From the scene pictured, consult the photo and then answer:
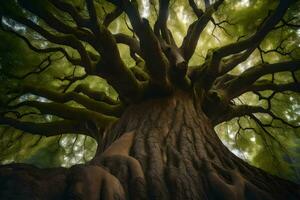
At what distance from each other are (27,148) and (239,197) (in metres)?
6.16

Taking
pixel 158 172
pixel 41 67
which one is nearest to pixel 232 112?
pixel 158 172

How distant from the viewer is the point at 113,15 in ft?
17.8

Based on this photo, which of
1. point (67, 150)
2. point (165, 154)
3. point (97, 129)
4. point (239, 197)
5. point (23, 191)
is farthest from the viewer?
point (67, 150)

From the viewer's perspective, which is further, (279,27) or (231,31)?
(231,31)

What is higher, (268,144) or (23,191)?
(268,144)

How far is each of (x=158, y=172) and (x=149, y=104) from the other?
2052 millimetres

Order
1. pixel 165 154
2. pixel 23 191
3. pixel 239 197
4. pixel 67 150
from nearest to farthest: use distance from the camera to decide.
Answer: pixel 23 191 → pixel 239 197 → pixel 165 154 → pixel 67 150

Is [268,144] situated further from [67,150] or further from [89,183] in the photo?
[89,183]

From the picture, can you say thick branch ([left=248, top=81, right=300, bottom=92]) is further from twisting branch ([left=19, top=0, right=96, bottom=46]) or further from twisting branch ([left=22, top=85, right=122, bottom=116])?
twisting branch ([left=19, top=0, right=96, bottom=46])

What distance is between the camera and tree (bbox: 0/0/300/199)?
2.55 m

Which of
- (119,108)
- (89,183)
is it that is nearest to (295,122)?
(119,108)

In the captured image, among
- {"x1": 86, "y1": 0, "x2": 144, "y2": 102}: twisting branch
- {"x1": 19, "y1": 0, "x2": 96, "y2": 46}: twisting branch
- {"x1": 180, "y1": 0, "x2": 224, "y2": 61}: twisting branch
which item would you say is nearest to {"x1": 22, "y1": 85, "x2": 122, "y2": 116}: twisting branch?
{"x1": 86, "y1": 0, "x2": 144, "y2": 102}: twisting branch

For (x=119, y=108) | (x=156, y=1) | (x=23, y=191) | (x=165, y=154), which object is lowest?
(x=23, y=191)

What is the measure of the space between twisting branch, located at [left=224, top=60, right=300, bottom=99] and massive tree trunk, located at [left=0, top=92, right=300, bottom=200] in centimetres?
146
